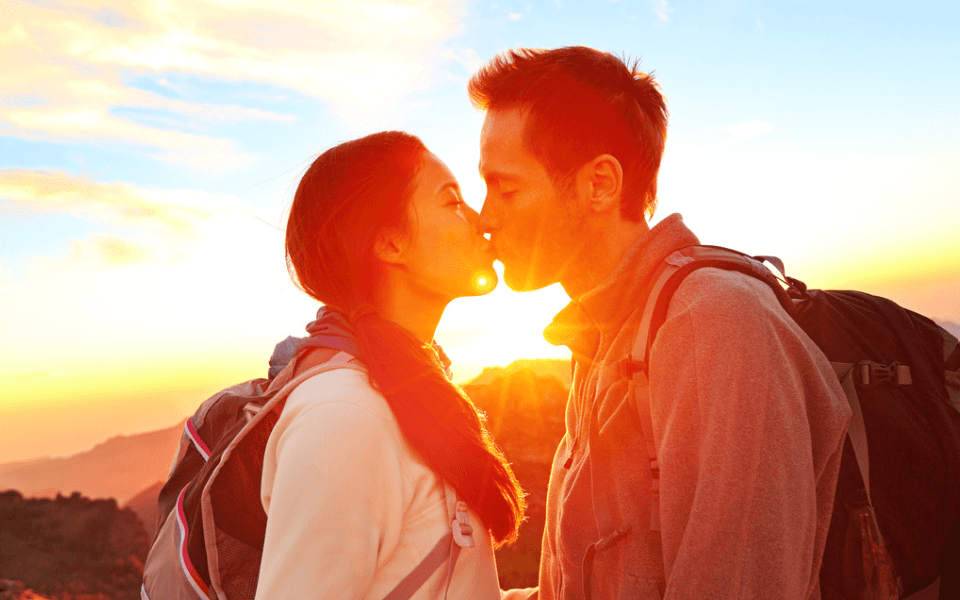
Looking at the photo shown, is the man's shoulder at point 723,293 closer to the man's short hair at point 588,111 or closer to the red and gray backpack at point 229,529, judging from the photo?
the man's short hair at point 588,111

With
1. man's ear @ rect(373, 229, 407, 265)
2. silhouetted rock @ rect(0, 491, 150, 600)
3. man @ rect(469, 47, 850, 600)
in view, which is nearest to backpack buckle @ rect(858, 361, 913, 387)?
man @ rect(469, 47, 850, 600)

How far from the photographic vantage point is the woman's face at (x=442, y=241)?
114 inches

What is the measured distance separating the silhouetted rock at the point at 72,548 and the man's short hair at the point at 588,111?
2353cm

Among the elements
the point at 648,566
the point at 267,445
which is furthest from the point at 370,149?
the point at 648,566

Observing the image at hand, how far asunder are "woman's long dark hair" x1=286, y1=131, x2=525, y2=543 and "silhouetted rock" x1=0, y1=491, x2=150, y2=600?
22792mm

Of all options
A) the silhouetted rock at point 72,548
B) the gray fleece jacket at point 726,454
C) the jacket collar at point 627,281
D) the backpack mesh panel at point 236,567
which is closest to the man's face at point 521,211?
the jacket collar at point 627,281

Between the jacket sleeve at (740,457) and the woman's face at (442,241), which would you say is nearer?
the jacket sleeve at (740,457)

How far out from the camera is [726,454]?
6.17 feet

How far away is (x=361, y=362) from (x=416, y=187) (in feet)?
3.37

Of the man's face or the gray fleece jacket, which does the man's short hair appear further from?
the gray fleece jacket

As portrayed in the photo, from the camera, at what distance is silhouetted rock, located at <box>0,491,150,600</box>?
21647 millimetres

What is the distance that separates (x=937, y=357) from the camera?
7.85ft

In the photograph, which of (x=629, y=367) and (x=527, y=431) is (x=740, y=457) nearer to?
(x=629, y=367)

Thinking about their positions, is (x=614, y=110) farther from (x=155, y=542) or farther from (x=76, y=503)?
(x=76, y=503)
